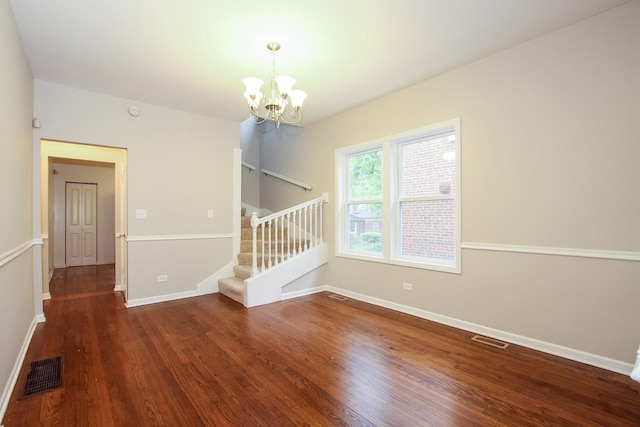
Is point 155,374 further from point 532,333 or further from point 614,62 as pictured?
point 614,62

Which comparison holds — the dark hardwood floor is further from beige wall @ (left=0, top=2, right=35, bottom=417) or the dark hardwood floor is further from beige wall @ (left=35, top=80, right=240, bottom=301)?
beige wall @ (left=35, top=80, right=240, bottom=301)

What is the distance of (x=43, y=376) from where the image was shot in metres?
2.17

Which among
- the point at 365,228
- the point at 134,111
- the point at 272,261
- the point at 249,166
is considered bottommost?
the point at 272,261

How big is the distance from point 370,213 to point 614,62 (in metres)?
2.66

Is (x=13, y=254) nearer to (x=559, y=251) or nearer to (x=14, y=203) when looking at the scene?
(x=14, y=203)

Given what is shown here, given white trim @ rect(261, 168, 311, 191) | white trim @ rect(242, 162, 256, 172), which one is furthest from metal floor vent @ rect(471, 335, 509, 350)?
white trim @ rect(242, 162, 256, 172)

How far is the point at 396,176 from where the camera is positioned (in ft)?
12.5

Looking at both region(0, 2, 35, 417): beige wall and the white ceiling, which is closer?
region(0, 2, 35, 417): beige wall

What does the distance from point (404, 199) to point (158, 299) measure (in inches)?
135

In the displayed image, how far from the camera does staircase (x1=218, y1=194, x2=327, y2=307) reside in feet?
12.7

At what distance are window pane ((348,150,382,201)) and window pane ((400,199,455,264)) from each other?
496mm

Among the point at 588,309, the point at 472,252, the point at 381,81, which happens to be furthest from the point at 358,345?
the point at 381,81

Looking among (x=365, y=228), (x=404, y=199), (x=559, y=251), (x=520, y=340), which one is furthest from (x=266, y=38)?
(x=520, y=340)

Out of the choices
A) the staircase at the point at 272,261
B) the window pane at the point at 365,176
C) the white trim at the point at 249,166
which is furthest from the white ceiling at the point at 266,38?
the white trim at the point at 249,166
